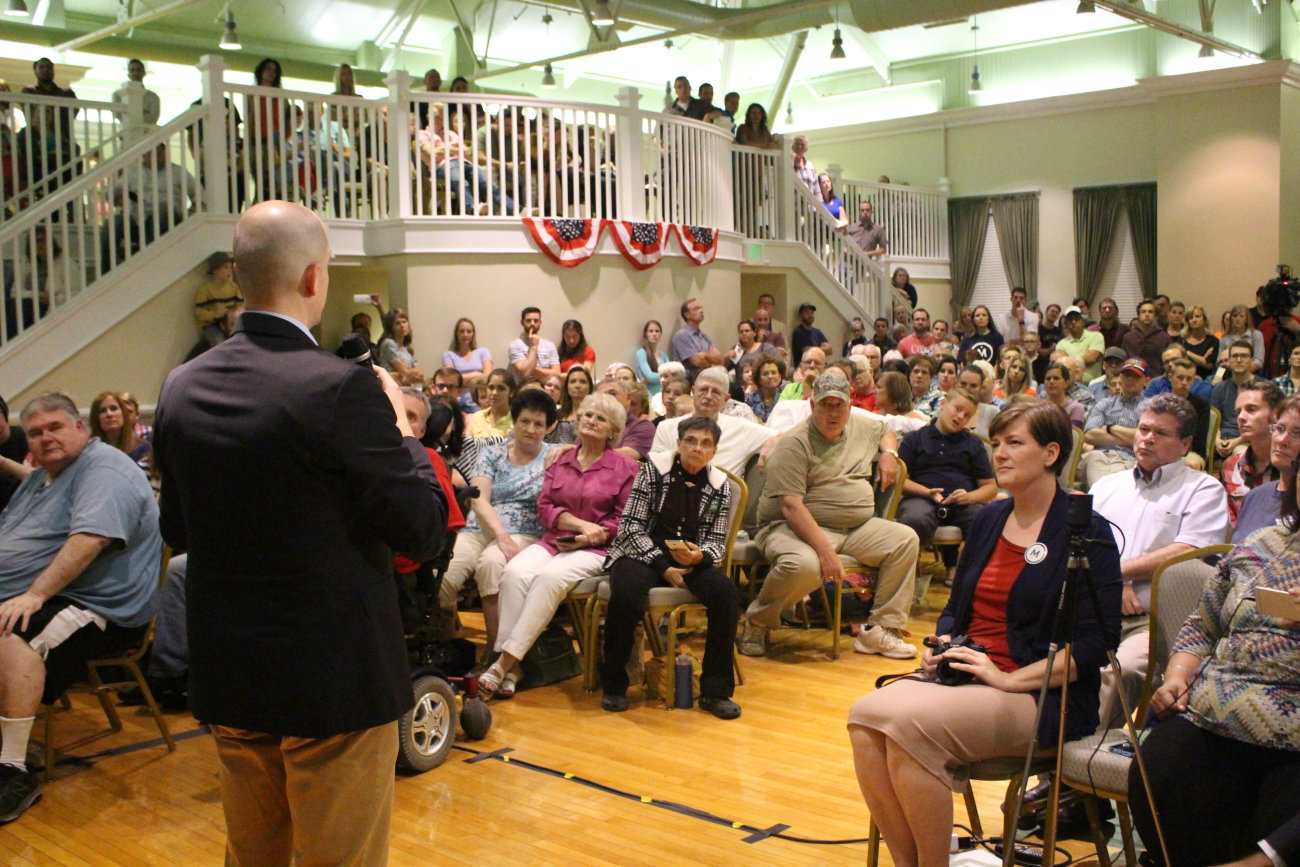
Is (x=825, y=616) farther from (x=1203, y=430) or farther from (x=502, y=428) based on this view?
(x=1203, y=430)

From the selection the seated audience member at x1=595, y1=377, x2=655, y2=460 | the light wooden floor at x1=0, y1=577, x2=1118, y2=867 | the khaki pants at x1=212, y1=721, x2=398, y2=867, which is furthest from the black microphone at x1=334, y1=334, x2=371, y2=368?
the seated audience member at x1=595, y1=377, x2=655, y2=460

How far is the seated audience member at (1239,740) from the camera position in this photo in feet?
8.00

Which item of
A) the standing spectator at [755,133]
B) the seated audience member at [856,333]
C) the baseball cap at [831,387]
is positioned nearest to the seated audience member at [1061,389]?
the baseball cap at [831,387]

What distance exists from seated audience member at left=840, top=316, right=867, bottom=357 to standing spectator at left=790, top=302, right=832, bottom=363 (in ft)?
0.92

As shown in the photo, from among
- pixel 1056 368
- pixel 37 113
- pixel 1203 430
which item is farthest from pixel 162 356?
pixel 1203 430

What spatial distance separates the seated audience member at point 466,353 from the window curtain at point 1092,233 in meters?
9.08

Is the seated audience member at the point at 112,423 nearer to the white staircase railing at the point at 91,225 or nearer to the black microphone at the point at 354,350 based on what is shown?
the white staircase railing at the point at 91,225

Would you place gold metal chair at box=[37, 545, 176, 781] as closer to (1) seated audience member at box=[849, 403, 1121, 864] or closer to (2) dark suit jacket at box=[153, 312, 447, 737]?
(2) dark suit jacket at box=[153, 312, 447, 737]

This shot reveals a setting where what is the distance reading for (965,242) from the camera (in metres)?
16.3

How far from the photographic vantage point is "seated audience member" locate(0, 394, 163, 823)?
3750 mm

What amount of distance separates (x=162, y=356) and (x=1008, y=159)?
37.4ft

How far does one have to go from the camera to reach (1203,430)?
23.3 ft

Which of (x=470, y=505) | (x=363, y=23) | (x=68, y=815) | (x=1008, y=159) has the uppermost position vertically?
(x=363, y=23)

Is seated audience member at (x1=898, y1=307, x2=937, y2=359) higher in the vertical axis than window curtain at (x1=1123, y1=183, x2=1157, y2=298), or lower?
lower
